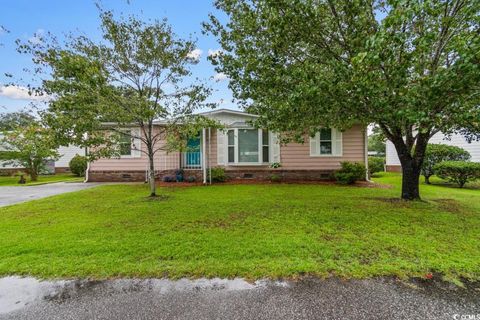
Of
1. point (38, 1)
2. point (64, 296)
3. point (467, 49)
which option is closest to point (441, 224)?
point (467, 49)

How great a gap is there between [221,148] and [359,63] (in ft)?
29.1

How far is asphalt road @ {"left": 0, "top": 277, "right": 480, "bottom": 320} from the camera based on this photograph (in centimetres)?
220

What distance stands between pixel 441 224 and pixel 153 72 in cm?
850

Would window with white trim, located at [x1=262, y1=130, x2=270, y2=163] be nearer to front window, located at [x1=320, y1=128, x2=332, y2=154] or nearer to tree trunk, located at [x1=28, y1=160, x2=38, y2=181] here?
front window, located at [x1=320, y1=128, x2=332, y2=154]

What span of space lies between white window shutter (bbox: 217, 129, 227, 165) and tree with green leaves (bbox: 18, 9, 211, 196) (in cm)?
418

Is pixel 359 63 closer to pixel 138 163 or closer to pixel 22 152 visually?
pixel 138 163

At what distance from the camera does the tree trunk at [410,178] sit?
6801mm

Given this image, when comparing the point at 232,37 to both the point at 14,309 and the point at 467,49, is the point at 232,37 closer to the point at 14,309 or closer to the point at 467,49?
the point at 467,49

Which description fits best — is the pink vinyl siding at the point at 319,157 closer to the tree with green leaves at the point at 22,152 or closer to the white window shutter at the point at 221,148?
the white window shutter at the point at 221,148

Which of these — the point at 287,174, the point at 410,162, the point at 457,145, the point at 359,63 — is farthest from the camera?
the point at 457,145

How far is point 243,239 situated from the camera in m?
3.94

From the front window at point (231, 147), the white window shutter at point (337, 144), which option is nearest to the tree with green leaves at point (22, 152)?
the front window at point (231, 147)

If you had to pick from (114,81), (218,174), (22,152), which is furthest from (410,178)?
(22,152)

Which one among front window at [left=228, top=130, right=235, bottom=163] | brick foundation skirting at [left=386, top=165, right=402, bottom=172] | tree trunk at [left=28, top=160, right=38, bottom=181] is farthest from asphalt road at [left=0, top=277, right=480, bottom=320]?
brick foundation skirting at [left=386, top=165, right=402, bottom=172]
